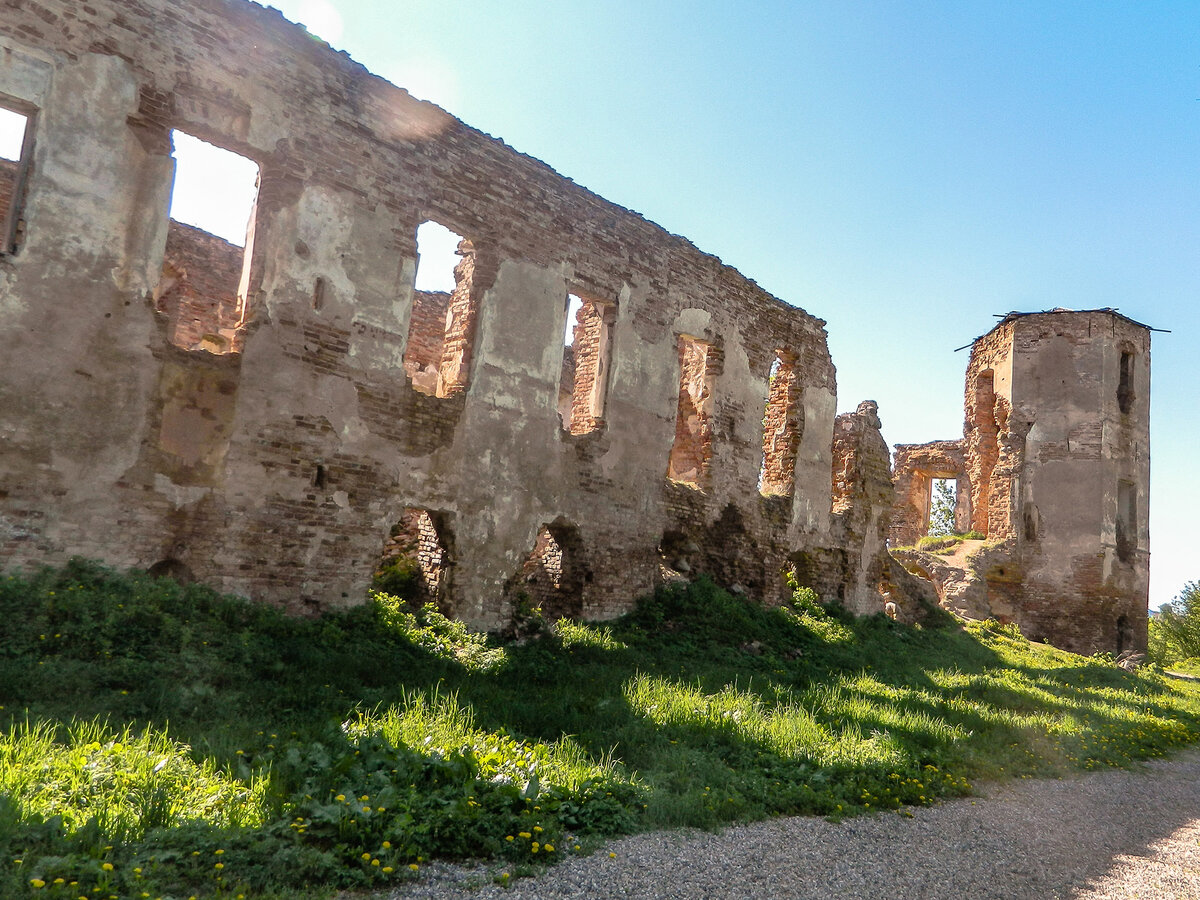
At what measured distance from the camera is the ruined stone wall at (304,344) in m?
7.55

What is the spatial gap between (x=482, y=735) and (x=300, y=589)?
3.89 m

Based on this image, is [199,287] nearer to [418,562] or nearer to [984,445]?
[418,562]

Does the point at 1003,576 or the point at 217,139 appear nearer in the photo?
the point at 217,139

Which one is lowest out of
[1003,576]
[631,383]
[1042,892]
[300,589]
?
[1042,892]

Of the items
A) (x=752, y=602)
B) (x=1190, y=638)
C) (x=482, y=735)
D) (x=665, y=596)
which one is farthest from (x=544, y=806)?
(x=1190, y=638)

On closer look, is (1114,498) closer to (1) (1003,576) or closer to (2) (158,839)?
(1) (1003,576)

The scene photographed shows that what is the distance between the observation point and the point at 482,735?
5.79m

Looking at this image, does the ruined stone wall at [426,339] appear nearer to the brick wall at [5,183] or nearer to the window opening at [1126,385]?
the brick wall at [5,183]

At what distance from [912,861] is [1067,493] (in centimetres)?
1999

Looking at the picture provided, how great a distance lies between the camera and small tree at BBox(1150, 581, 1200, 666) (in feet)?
81.5

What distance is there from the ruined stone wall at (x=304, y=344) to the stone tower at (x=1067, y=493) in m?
12.7

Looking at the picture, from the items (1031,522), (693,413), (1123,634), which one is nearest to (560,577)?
(693,413)

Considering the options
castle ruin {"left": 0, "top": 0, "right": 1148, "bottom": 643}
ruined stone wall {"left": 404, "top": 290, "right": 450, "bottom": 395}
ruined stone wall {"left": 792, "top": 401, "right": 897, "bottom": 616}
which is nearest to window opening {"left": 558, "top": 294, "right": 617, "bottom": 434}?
castle ruin {"left": 0, "top": 0, "right": 1148, "bottom": 643}

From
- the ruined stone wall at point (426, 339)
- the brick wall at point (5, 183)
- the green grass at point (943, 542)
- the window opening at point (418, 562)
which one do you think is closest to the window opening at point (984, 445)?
the green grass at point (943, 542)
